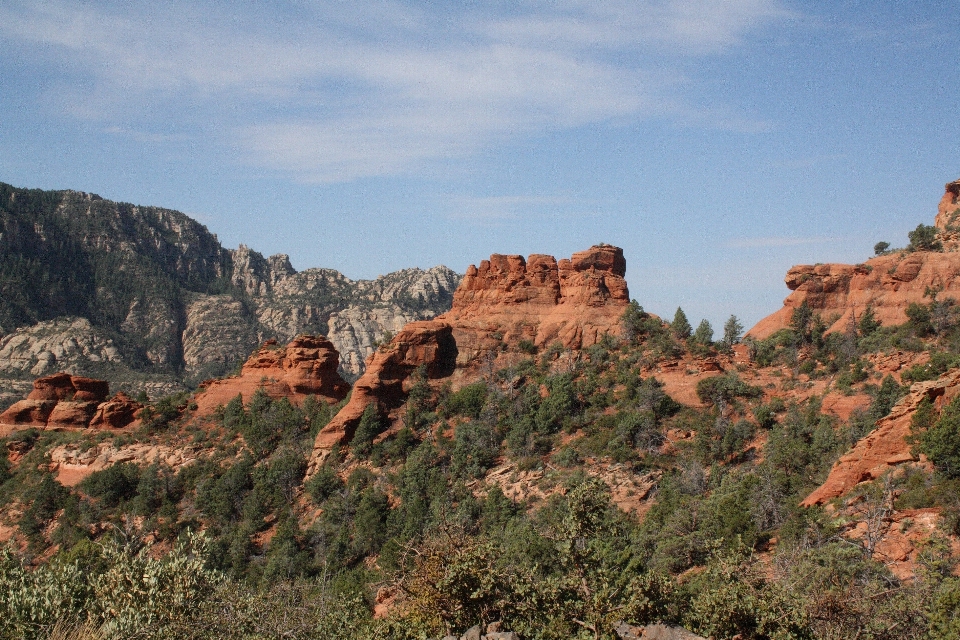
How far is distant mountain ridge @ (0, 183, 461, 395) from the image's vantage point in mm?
115194

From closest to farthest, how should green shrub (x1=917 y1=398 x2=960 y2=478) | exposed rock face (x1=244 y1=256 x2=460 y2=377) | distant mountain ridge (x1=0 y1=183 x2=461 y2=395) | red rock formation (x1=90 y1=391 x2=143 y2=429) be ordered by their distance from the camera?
green shrub (x1=917 y1=398 x2=960 y2=478)
red rock formation (x1=90 y1=391 x2=143 y2=429)
distant mountain ridge (x1=0 y1=183 x2=461 y2=395)
exposed rock face (x1=244 y1=256 x2=460 y2=377)

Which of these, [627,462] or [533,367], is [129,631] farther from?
[533,367]

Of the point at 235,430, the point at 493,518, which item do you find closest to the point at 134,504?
the point at 235,430

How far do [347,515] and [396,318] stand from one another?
343ft

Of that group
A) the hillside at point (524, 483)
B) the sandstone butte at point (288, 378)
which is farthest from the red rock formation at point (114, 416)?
the sandstone butte at point (288, 378)

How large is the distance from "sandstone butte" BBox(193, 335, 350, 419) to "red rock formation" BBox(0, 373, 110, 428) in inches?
338

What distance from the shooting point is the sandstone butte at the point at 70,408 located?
55875mm

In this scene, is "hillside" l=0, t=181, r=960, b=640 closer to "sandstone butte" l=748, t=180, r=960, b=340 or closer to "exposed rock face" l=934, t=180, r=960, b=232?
"sandstone butte" l=748, t=180, r=960, b=340

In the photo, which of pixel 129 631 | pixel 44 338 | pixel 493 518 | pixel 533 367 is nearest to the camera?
pixel 129 631

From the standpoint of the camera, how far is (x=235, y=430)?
52.7 m

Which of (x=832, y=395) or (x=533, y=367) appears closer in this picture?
(x=832, y=395)

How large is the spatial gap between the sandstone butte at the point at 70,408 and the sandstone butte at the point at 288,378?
5.74 m

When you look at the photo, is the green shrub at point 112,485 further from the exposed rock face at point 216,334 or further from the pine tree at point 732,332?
the exposed rock face at point 216,334

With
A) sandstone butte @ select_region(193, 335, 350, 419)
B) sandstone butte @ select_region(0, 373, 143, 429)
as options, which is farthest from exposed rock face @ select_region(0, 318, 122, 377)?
sandstone butte @ select_region(193, 335, 350, 419)
